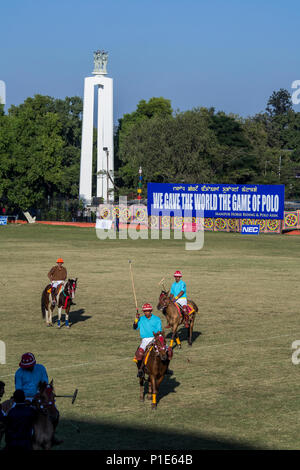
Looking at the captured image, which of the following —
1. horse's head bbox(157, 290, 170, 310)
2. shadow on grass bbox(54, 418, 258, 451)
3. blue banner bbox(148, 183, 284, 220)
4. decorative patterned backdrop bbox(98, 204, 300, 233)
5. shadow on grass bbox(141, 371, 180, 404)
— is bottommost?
shadow on grass bbox(54, 418, 258, 451)

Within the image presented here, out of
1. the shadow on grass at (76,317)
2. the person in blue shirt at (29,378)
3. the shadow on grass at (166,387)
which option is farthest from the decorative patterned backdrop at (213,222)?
the person in blue shirt at (29,378)

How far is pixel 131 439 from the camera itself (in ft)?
42.9

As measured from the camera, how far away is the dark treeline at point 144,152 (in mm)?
85312

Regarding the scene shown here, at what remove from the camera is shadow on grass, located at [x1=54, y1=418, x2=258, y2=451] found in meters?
12.7

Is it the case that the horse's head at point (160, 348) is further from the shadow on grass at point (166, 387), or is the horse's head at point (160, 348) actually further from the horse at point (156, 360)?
the shadow on grass at point (166, 387)

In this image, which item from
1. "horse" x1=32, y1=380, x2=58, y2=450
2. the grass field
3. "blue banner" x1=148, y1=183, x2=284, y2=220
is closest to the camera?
"horse" x1=32, y1=380, x2=58, y2=450

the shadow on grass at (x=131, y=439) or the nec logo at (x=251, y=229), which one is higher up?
the nec logo at (x=251, y=229)

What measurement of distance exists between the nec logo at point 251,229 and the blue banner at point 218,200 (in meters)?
1.29

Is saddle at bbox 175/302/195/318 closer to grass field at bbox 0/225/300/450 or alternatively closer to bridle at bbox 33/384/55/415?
grass field at bbox 0/225/300/450

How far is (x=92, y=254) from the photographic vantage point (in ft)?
164

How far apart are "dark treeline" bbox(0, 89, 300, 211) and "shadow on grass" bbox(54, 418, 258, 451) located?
238 ft

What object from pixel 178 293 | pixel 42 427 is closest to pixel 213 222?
pixel 178 293

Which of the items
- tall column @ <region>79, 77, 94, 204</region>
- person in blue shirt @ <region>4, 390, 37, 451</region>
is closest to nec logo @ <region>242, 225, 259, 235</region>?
tall column @ <region>79, 77, 94, 204</region>
